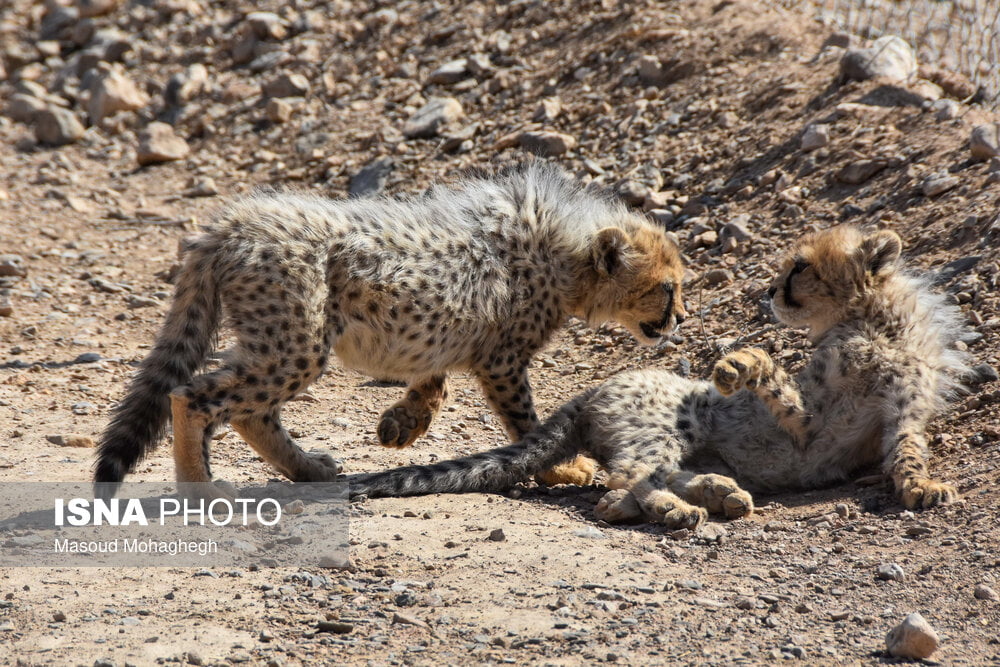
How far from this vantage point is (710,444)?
5820 millimetres

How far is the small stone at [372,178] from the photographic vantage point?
9.65 metres

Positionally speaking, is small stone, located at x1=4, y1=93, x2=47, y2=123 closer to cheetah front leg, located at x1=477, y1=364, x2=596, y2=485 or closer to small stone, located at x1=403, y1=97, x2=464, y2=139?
small stone, located at x1=403, y1=97, x2=464, y2=139

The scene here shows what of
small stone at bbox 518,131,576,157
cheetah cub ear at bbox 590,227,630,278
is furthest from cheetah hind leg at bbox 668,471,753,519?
small stone at bbox 518,131,576,157

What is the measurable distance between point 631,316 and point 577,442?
3.63 feet

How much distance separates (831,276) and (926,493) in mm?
1365

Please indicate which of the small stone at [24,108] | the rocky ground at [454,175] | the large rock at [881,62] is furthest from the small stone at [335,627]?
the small stone at [24,108]

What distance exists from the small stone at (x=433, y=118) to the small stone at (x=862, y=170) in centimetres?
376

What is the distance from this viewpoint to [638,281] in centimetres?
655

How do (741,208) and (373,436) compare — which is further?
(741,208)

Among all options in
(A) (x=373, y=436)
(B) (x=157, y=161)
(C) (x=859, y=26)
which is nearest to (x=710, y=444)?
(A) (x=373, y=436)

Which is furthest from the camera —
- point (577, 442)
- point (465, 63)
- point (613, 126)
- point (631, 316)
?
point (465, 63)

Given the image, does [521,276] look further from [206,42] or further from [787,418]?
[206,42]

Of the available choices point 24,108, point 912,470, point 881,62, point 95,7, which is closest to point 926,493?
point 912,470

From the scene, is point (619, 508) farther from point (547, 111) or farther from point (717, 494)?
point (547, 111)
